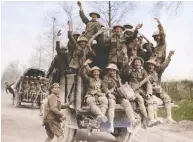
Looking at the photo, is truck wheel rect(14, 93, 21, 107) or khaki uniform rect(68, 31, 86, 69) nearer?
khaki uniform rect(68, 31, 86, 69)

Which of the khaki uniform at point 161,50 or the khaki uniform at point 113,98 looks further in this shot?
the khaki uniform at point 161,50

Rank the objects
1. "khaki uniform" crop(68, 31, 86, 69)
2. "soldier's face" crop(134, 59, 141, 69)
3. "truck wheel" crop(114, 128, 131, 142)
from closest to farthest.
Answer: "khaki uniform" crop(68, 31, 86, 69) → "soldier's face" crop(134, 59, 141, 69) → "truck wheel" crop(114, 128, 131, 142)

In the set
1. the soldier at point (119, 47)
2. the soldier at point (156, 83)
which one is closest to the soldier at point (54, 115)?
the soldier at point (119, 47)

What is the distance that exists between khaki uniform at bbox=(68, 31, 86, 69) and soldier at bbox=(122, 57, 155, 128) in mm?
552

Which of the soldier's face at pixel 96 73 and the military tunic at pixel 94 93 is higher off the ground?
the soldier's face at pixel 96 73

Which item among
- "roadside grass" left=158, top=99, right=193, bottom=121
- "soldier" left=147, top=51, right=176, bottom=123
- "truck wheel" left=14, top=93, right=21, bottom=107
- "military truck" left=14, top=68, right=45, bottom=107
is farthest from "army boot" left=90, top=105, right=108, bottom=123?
"truck wheel" left=14, top=93, right=21, bottom=107

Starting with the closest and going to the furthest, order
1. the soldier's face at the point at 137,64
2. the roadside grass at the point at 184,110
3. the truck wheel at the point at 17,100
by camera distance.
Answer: the soldier's face at the point at 137,64 < the roadside grass at the point at 184,110 < the truck wheel at the point at 17,100

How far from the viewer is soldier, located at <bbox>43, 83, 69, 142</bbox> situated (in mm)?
3409

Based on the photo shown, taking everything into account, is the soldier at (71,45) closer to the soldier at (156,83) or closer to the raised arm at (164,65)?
the soldier at (156,83)

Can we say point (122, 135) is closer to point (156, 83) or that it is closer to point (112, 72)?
point (156, 83)

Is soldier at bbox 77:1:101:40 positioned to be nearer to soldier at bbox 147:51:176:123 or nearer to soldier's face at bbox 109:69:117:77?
soldier's face at bbox 109:69:117:77

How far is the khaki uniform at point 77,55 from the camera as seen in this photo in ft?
11.7

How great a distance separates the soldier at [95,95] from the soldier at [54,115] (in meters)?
0.32

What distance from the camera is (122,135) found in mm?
4336
